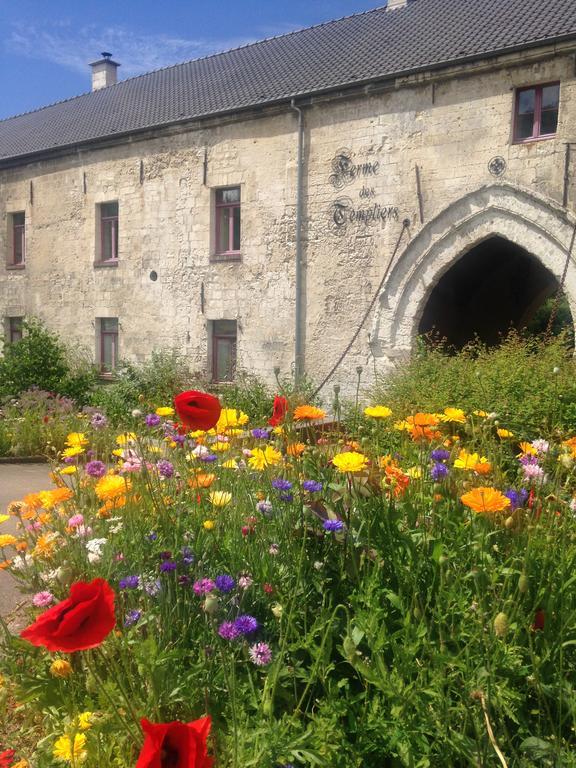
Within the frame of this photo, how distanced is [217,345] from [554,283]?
7.17m

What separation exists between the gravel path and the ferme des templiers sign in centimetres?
658

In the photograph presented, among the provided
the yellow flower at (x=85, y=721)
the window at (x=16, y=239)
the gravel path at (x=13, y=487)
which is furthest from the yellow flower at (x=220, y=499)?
the window at (x=16, y=239)

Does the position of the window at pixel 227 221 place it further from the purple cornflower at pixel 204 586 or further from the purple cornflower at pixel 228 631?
the purple cornflower at pixel 228 631

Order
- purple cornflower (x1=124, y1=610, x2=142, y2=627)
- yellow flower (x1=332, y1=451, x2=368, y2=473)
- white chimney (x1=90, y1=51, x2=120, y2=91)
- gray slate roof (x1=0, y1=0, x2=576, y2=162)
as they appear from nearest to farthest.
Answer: purple cornflower (x1=124, y1=610, x2=142, y2=627), yellow flower (x1=332, y1=451, x2=368, y2=473), gray slate roof (x1=0, y1=0, x2=576, y2=162), white chimney (x1=90, y1=51, x2=120, y2=91)

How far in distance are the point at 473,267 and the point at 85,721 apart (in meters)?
12.5

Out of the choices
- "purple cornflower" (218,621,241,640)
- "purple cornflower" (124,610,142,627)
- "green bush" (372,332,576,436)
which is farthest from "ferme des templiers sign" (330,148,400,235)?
"purple cornflower" (218,621,241,640)

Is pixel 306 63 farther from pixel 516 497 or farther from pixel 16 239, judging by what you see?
pixel 516 497

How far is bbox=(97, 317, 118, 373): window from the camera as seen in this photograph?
1606 cm

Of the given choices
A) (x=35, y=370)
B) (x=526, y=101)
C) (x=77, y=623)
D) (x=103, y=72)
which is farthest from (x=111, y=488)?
(x=103, y=72)

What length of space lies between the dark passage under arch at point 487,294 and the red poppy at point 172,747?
10.7 meters

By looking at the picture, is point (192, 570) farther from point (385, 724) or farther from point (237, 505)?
point (385, 724)

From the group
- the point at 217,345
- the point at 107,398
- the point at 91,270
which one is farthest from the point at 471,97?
the point at 91,270

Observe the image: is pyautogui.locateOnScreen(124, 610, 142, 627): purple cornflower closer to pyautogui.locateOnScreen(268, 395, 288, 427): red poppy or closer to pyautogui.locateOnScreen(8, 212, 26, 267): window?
pyautogui.locateOnScreen(268, 395, 288, 427): red poppy

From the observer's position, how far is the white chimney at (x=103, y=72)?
2161 centimetres
